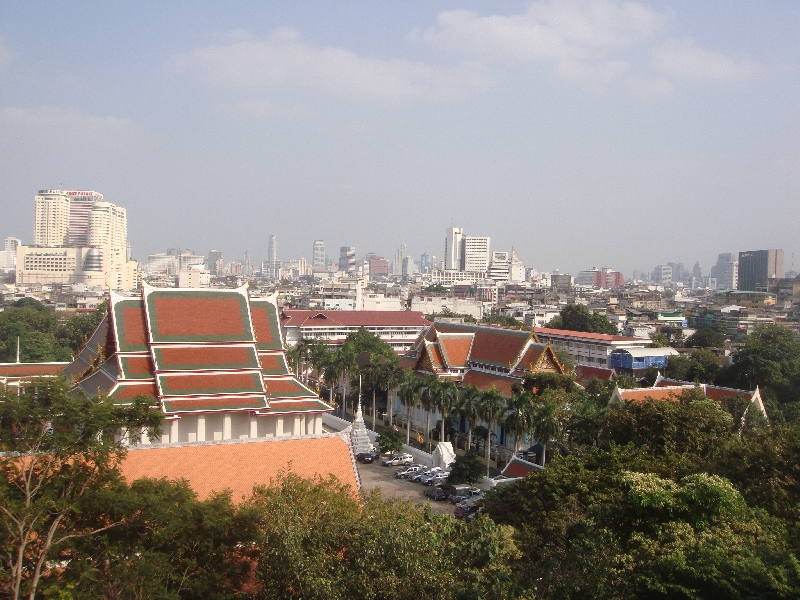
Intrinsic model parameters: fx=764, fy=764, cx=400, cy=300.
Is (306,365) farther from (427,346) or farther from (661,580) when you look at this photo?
(661,580)

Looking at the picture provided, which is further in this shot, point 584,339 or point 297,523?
point 584,339

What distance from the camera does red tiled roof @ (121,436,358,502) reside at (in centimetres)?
1870

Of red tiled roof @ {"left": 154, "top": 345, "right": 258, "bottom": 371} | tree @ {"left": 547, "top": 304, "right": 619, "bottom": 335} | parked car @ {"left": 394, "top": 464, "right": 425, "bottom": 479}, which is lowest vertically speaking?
parked car @ {"left": 394, "top": 464, "right": 425, "bottom": 479}

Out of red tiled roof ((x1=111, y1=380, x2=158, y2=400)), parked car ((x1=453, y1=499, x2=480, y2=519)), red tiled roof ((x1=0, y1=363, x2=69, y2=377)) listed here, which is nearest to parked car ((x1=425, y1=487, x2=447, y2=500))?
parked car ((x1=453, y1=499, x2=480, y2=519))

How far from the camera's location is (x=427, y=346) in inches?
1794

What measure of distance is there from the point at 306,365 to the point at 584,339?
25.0 meters

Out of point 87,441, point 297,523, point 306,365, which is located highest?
point 87,441

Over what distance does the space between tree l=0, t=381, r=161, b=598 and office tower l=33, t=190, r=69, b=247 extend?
177m

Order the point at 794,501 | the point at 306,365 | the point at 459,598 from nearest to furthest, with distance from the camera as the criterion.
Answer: the point at 459,598
the point at 794,501
the point at 306,365

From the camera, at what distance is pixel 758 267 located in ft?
534

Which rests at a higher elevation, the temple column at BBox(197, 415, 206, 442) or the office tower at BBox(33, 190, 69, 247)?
the office tower at BBox(33, 190, 69, 247)

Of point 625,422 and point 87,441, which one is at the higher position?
point 87,441

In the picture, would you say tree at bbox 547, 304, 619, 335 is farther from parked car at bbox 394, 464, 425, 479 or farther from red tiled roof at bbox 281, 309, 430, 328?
parked car at bbox 394, 464, 425, 479

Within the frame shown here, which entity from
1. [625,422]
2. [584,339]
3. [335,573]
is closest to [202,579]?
[335,573]
